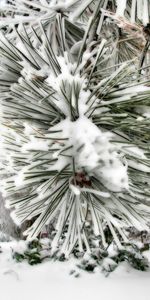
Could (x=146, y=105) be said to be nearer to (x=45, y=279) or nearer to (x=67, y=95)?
(x=67, y=95)

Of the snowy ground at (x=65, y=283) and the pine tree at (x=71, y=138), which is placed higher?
the pine tree at (x=71, y=138)

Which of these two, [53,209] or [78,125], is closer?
[78,125]

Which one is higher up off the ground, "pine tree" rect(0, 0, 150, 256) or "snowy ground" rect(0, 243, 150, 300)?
"pine tree" rect(0, 0, 150, 256)

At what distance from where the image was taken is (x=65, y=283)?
14.3ft

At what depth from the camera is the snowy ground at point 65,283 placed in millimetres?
3965

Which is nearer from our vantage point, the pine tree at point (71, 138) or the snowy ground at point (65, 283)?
the pine tree at point (71, 138)

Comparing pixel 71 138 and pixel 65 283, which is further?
pixel 65 283

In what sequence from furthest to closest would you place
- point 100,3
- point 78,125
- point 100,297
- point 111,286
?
point 111,286
point 100,297
point 100,3
point 78,125

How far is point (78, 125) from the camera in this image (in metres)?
1.12

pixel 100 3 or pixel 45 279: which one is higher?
pixel 100 3

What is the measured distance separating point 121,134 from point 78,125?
166 millimetres

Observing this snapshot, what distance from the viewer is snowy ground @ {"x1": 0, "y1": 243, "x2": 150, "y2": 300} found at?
3965mm

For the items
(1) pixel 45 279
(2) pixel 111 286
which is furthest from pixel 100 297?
(1) pixel 45 279

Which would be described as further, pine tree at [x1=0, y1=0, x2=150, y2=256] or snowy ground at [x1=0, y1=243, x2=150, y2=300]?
snowy ground at [x1=0, y1=243, x2=150, y2=300]
